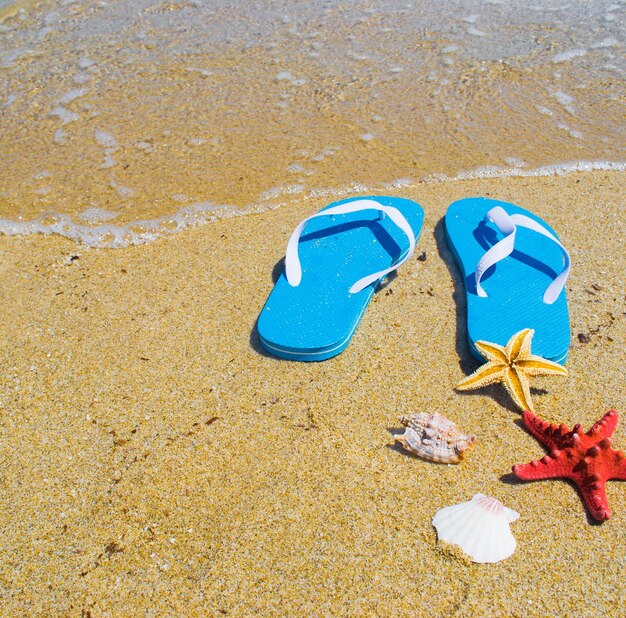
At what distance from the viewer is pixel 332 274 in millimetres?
3479

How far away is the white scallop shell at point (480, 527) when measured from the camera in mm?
2332

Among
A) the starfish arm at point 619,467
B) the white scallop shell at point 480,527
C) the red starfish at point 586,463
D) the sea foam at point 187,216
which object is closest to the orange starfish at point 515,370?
the red starfish at point 586,463

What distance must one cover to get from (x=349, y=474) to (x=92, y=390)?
155 cm

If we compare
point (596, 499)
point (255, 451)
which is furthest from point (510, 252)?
point (255, 451)

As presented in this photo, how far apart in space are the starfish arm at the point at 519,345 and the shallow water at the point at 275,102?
232 cm

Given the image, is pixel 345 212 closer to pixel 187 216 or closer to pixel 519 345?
pixel 519 345

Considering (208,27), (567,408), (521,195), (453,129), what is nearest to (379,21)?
(208,27)

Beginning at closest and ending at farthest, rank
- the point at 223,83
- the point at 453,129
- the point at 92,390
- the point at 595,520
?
the point at 595,520 → the point at 92,390 → the point at 453,129 → the point at 223,83

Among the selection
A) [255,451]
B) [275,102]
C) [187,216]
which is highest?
[275,102]

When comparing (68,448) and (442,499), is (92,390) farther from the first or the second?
(442,499)

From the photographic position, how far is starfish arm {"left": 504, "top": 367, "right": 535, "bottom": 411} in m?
2.85

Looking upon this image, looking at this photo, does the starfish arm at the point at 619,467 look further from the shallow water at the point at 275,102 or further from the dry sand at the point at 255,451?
the shallow water at the point at 275,102

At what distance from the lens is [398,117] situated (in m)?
5.75

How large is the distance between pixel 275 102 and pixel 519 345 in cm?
423
